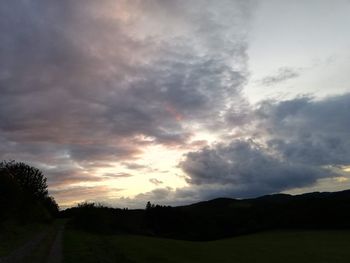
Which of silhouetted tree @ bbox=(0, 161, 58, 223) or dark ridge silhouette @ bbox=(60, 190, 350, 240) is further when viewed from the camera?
dark ridge silhouette @ bbox=(60, 190, 350, 240)

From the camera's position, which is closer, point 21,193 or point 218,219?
point 21,193

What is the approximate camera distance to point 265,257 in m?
52.0

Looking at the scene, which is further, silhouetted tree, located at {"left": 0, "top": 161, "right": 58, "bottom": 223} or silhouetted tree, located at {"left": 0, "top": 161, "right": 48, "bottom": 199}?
silhouetted tree, located at {"left": 0, "top": 161, "right": 48, "bottom": 199}

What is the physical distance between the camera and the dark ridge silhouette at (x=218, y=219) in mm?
111875

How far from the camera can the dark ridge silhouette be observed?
112 meters

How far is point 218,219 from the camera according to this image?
15100 cm

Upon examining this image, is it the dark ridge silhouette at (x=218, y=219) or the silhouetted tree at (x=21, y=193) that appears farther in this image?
the dark ridge silhouette at (x=218, y=219)

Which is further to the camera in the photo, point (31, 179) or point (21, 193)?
point (31, 179)

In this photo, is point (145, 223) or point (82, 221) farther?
point (145, 223)

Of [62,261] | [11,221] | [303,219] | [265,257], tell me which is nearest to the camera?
[62,261]

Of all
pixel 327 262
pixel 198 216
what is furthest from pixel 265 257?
pixel 198 216

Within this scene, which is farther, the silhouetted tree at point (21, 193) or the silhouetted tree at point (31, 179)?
the silhouetted tree at point (31, 179)

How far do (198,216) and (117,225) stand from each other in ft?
138

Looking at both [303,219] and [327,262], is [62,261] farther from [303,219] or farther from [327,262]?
[303,219]
